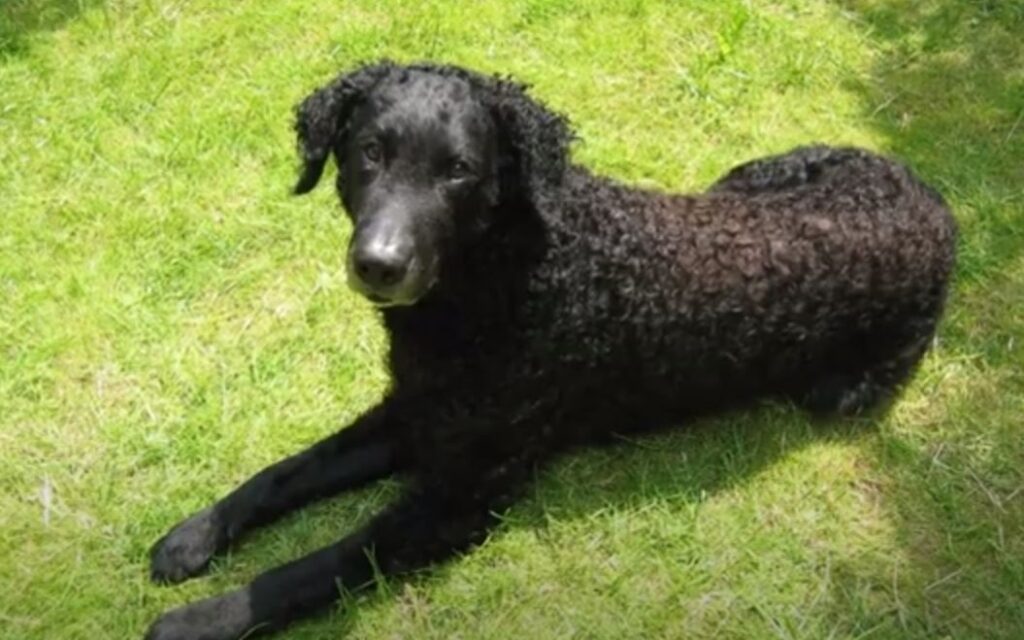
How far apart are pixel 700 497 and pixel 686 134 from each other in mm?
1920

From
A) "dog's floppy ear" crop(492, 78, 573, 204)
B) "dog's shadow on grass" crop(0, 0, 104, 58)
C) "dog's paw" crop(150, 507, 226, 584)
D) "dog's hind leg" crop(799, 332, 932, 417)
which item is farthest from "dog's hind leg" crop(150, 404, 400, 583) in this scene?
"dog's shadow on grass" crop(0, 0, 104, 58)

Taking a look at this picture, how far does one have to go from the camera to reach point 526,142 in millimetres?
3162

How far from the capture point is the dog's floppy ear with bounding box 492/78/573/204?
316 cm

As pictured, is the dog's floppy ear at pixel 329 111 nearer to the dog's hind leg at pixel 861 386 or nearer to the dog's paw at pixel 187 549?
the dog's paw at pixel 187 549

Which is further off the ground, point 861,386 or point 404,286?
point 404,286

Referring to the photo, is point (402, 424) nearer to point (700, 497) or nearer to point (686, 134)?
point (700, 497)

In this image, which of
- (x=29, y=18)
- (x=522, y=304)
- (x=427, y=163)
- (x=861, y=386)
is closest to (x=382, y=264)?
(x=427, y=163)

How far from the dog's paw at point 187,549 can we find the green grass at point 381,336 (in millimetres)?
67

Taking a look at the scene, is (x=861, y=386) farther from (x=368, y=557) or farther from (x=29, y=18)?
(x=29, y=18)

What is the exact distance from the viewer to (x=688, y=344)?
3527 millimetres

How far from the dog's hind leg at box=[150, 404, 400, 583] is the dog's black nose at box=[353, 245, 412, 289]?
0.82 metres

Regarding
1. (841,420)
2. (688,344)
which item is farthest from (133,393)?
(841,420)

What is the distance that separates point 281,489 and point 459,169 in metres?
1.18

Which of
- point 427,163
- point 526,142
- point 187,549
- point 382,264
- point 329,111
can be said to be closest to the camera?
point 382,264
